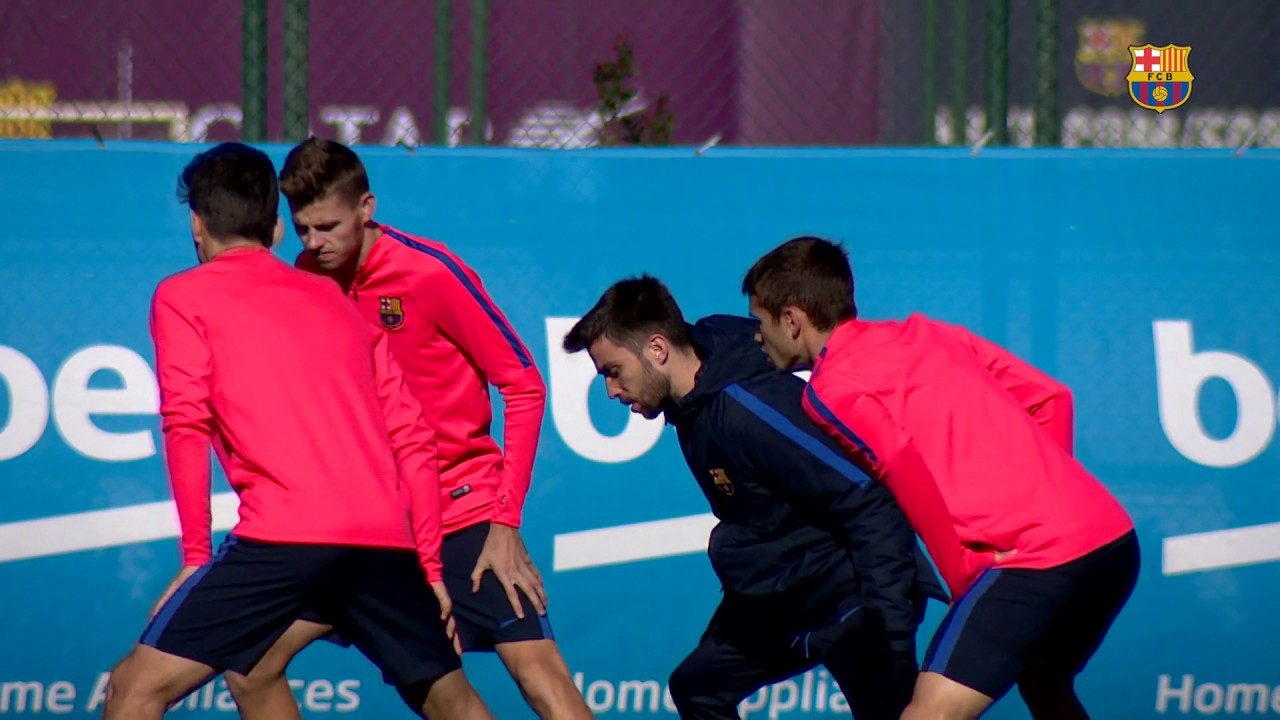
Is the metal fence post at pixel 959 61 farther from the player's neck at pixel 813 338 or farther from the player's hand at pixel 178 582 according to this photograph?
the player's hand at pixel 178 582

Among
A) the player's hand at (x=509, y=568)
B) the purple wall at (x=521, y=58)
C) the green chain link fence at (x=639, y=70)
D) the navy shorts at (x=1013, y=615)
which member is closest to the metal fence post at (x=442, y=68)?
the green chain link fence at (x=639, y=70)

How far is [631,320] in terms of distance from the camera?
3.89m

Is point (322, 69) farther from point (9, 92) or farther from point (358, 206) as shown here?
point (358, 206)

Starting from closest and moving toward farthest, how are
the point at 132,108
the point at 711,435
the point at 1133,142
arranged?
the point at 711,435
the point at 132,108
the point at 1133,142

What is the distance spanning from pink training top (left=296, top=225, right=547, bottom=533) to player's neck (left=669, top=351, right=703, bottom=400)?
1.66ft

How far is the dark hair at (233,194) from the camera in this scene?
364 cm

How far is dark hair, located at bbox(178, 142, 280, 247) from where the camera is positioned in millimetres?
3637

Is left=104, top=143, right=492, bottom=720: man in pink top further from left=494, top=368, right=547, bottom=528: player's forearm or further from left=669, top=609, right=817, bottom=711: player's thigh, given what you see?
left=669, top=609, right=817, bottom=711: player's thigh

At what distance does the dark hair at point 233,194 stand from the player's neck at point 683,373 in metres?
1.01

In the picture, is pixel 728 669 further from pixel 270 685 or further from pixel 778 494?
pixel 270 685

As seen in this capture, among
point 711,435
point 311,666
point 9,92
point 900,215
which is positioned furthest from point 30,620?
point 9,92

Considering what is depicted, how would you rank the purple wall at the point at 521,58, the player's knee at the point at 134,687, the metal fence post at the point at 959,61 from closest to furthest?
the player's knee at the point at 134,687 → the metal fence post at the point at 959,61 → the purple wall at the point at 521,58

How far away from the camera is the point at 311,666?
526cm

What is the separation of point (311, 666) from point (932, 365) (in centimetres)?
262
